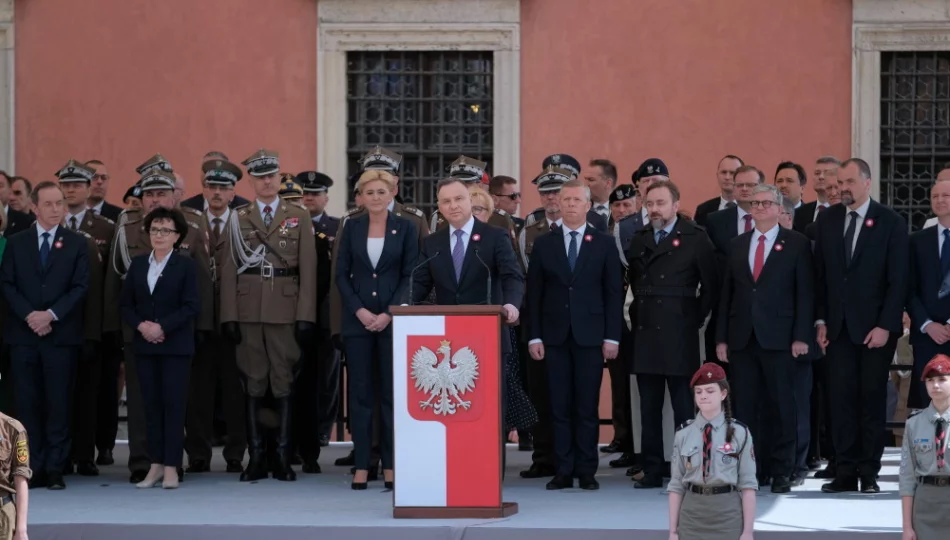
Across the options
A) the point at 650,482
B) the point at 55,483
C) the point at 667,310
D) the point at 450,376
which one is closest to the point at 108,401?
the point at 55,483

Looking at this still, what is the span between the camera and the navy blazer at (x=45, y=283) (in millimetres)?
10852

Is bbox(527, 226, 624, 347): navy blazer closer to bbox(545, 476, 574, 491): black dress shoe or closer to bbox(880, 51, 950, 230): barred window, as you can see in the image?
bbox(545, 476, 574, 491): black dress shoe

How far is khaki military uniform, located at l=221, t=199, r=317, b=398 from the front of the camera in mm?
10953

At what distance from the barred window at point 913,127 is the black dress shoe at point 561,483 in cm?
620

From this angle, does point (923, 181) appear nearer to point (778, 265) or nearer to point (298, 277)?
point (778, 265)

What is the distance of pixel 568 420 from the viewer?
34.3 feet

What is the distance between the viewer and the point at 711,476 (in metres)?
8.16

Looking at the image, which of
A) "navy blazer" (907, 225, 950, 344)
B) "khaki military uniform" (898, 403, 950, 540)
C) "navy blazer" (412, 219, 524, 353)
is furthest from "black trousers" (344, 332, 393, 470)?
"khaki military uniform" (898, 403, 950, 540)

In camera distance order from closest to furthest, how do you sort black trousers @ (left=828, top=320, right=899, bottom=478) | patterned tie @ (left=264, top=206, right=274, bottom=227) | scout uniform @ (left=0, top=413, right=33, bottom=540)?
scout uniform @ (left=0, top=413, right=33, bottom=540) → black trousers @ (left=828, top=320, right=899, bottom=478) → patterned tie @ (left=264, top=206, right=274, bottom=227)

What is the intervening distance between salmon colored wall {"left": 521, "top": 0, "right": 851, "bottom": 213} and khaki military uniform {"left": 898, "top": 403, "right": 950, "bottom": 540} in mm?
7138

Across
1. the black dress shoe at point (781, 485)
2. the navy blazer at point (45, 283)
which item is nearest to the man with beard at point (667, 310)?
the black dress shoe at point (781, 485)

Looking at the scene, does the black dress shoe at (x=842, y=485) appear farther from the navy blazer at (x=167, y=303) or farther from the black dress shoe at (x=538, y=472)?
the navy blazer at (x=167, y=303)

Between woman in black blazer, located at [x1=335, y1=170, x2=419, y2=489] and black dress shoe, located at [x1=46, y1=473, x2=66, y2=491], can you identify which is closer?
woman in black blazer, located at [x1=335, y1=170, x2=419, y2=489]

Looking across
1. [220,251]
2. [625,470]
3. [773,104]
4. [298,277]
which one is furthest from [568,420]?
[773,104]
